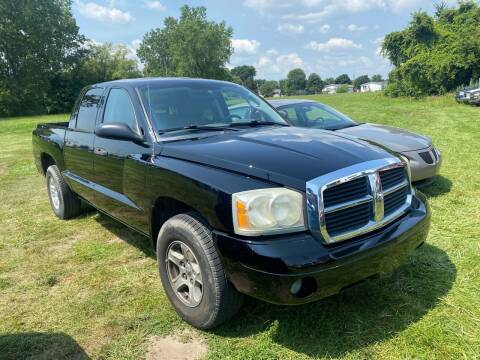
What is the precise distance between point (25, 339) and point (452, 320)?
9.81 ft

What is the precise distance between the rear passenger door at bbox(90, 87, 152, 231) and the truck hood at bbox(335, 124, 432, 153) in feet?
9.33

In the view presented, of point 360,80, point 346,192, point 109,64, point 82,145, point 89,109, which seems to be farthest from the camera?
point 360,80

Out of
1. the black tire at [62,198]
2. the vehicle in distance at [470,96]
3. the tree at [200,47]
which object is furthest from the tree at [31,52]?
the black tire at [62,198]

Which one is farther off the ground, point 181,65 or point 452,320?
point 181,65

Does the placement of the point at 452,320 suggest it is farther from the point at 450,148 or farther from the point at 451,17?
the point at 451,17

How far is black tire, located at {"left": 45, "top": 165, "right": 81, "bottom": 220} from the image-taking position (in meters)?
5.34

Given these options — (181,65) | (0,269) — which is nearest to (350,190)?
(0,269)

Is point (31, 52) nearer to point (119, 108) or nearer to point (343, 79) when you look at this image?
point (119, 108)

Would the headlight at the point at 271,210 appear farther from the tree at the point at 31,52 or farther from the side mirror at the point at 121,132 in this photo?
the tree at the point at 31,52

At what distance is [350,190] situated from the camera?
2.57 metres

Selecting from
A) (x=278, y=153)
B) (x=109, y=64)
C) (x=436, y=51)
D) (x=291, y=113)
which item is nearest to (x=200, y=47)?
(x=109, y=64)

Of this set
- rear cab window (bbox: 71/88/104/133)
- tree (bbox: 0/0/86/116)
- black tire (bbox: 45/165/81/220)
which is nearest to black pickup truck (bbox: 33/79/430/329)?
rear cab window (bbox: 71/88/104/133)

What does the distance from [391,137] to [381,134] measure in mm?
178

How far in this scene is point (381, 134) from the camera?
6027 mm
